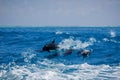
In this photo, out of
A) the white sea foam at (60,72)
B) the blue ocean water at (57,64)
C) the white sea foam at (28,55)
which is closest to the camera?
the white sea foam at (60,72)

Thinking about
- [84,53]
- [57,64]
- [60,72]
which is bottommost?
[60,72]

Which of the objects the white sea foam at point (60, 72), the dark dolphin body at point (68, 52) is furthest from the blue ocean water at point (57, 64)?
the dark dolphin body at point (68, 52)

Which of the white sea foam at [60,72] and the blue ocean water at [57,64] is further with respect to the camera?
the blue ocean water at [57,64]

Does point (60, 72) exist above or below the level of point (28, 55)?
below

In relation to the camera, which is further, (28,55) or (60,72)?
(28,55)

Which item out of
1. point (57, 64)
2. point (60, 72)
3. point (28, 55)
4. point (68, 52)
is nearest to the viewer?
point (60, 72)

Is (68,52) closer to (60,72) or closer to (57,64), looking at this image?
(57,64)

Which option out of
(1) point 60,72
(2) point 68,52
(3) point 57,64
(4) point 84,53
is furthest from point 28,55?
(4) point 84,53

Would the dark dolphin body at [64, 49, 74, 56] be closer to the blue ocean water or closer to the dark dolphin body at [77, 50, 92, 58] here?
the blue ocean water

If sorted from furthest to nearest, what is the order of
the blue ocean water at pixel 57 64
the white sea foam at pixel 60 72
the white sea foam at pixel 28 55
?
the white sea foam at pixel 28 55 < the blue ocean water at pixel 57 64 < the white sea foam at pixel 60 72

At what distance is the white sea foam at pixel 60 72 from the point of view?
6.91 m

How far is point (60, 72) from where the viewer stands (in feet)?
24.4

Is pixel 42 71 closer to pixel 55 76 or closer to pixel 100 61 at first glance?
pixel 55 76

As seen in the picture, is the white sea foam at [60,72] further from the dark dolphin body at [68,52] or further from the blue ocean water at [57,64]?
the dark dolphin body at [68,52]
